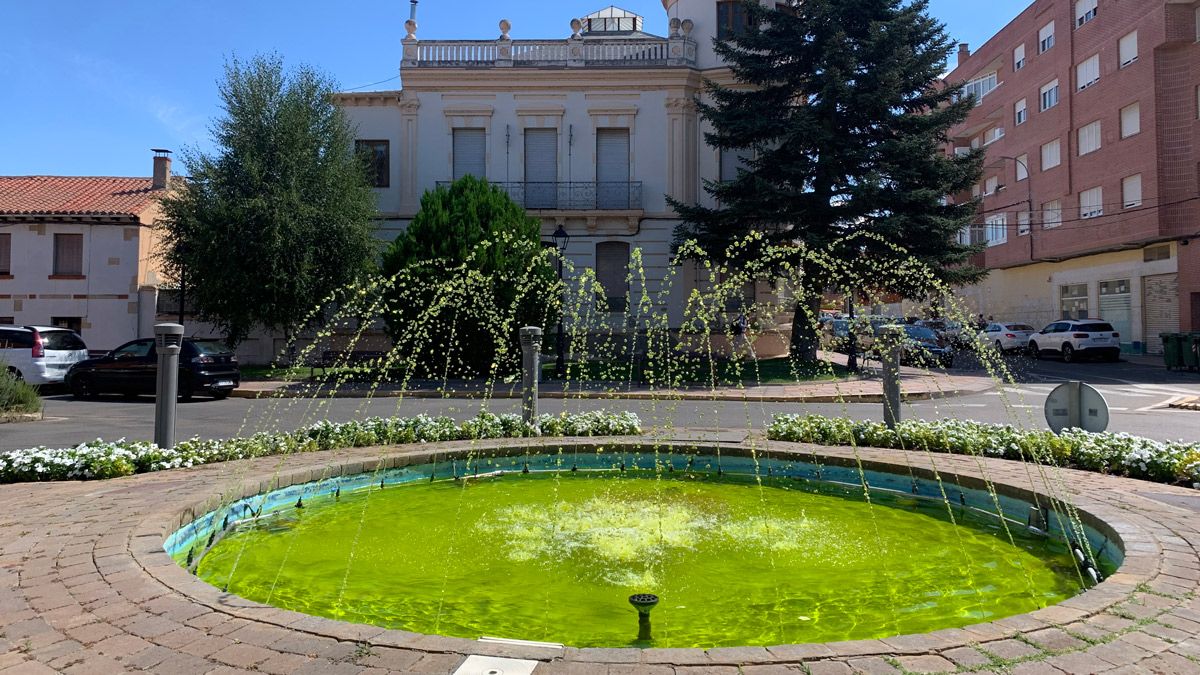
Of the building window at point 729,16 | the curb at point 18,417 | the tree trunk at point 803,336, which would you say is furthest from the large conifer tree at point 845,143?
the curb at point 18,417

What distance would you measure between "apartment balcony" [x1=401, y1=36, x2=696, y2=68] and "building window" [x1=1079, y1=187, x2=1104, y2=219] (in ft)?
63.3

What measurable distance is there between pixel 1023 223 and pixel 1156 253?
9.03 metres

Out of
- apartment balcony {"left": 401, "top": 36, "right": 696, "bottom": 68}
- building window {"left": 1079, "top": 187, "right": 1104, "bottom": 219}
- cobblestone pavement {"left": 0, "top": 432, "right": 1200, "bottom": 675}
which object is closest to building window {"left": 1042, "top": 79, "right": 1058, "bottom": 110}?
building window {"left": 1079, "top": 187, "right": 1104, "bottom": 219}

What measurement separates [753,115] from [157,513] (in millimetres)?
23038

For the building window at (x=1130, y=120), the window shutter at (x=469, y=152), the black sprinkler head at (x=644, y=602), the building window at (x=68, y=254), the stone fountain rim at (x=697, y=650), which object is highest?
the building window at (x=1130, y=120)

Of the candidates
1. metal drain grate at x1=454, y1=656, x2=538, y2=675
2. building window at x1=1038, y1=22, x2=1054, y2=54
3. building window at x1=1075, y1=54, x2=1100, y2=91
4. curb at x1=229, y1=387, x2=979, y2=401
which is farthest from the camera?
building window at x1=1038, y1=22, x2=1054, y2=54

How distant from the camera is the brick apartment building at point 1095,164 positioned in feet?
96.0

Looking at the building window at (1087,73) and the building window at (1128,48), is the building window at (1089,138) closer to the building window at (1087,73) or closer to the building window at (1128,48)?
the building window at (1087,73)

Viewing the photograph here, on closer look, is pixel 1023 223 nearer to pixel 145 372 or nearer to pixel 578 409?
pixel 578 409

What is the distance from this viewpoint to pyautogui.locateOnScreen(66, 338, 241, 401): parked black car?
60.5 feet

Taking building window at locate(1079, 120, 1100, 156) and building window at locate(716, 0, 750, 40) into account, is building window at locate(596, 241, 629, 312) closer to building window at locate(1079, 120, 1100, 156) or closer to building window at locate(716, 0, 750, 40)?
building window at locate(716, 0, 750, 40)

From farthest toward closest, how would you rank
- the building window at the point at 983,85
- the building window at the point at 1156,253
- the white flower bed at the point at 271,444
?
the building window at the point at 983,85
the building window at the point at 1156,253
the white flower bed at the point at 271,444

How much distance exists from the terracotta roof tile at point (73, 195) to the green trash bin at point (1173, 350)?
36.0 meters

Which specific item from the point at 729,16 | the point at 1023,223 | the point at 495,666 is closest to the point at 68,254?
the point at 729,16
